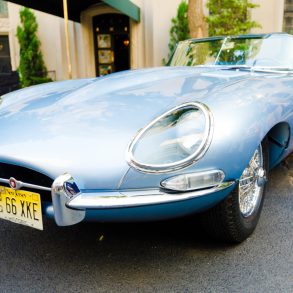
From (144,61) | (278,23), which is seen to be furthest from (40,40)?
(278,23)

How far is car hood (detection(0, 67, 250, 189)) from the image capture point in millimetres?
1697

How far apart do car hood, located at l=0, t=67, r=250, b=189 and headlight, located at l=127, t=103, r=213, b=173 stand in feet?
0.17

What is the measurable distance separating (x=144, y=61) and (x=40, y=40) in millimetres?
3002

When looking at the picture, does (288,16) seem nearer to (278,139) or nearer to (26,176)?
(278,139)

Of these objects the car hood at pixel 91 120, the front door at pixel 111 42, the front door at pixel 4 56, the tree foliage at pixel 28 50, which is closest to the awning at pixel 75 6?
the front door at pixel 111 42

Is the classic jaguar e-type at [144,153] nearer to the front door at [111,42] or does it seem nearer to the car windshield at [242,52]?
the car windshield at [242,52]

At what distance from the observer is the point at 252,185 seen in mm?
2301

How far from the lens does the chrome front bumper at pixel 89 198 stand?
65.4 inches

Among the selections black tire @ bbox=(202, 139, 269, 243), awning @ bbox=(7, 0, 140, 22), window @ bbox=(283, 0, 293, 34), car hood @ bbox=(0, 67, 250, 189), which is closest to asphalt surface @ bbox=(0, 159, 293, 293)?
black tire @ bbox=(202, 139, 269, 243)

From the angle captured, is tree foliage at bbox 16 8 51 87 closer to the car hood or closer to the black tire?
the car hood

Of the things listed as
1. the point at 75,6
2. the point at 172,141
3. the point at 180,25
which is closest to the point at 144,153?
the point at 172,141

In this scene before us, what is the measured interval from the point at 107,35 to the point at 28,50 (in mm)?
2250

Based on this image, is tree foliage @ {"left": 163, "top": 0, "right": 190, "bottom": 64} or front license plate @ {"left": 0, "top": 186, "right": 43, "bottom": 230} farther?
tree foliage @ {"left": 163, "top": 0, "right": 190, "bottom": 64}

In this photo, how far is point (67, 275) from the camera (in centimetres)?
194
